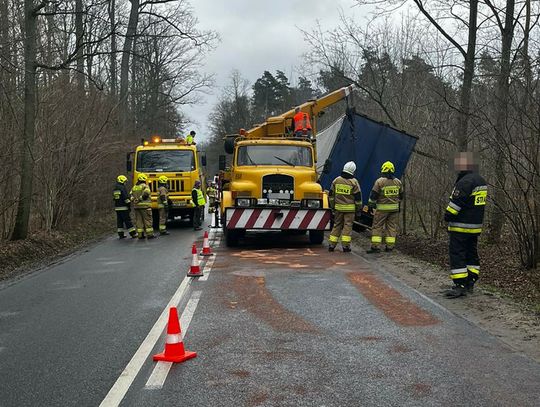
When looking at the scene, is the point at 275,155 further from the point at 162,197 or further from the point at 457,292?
the point at 457,292

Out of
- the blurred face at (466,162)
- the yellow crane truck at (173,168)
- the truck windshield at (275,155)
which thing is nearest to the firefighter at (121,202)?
the yellow crane truck at (173,168)

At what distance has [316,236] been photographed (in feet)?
45.1

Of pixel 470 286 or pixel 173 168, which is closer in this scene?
pixel 470 286

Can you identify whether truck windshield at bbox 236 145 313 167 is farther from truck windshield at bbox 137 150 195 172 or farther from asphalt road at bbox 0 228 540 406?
truck windshield at bbox 137 150 195 172

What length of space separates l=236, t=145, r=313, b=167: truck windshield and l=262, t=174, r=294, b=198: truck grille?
763 millimetres

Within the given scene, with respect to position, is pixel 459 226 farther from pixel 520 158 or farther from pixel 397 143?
pixel 397 143

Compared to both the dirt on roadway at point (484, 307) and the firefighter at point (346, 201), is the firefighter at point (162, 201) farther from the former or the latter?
the dirt on roadway at point (484, 307)

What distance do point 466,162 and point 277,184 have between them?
6139 mm

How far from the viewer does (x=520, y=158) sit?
8.72m

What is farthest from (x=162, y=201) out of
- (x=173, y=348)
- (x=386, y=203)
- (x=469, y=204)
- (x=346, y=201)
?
(x=173, y=348)

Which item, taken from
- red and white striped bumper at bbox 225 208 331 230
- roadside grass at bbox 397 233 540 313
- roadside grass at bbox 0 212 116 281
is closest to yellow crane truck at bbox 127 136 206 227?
roadside grass at bbox 0 212 116 281

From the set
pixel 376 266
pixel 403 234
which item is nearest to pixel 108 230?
pixel 403 234

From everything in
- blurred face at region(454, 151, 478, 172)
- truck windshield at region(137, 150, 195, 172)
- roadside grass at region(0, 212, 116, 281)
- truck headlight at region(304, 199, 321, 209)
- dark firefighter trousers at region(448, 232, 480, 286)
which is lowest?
roadside grass at region(0, 212, 116, 281)

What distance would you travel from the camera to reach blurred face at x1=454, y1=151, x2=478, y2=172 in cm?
755
